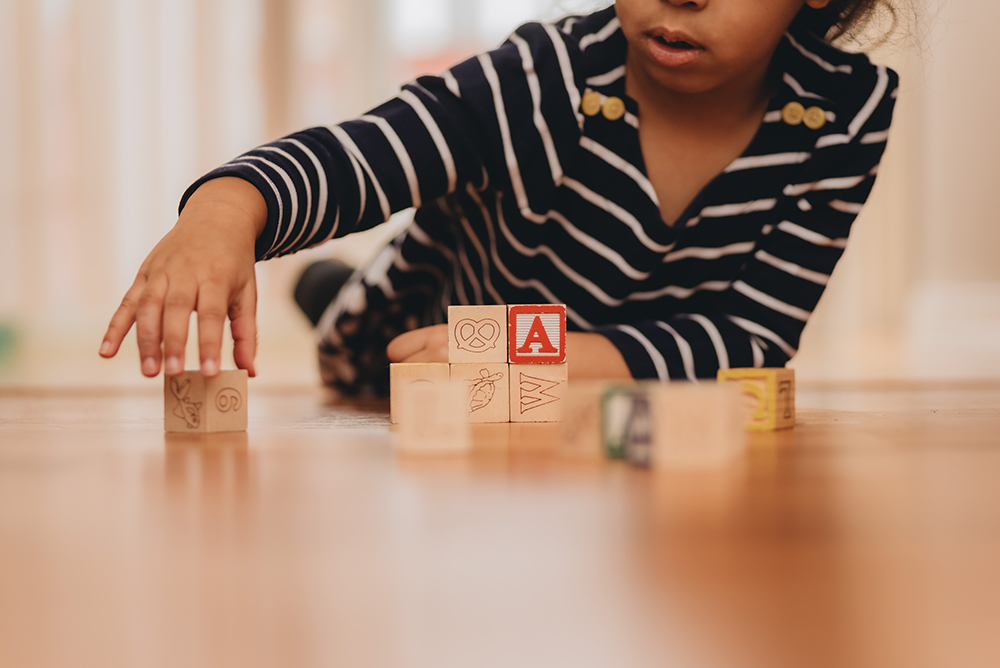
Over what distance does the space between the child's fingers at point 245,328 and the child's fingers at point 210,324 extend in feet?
0.10

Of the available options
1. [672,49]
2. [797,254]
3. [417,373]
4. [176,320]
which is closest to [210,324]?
[176,320]

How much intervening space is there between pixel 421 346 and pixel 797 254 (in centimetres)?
51

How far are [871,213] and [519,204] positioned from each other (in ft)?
9.99

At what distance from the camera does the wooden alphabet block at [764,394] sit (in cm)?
68

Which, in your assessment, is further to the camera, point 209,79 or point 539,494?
point 209,79

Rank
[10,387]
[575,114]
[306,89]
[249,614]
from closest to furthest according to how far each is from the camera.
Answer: [249,614] → [575,114] → [10,387] → [306,89]

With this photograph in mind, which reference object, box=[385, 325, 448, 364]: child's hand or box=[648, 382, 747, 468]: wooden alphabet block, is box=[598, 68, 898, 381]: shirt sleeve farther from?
box=[648, 382, 747, 468]: wooden alphabet block

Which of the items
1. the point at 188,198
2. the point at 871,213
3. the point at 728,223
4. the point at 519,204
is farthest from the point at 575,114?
the point at 871,213

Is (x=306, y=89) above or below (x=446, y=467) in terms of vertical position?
above

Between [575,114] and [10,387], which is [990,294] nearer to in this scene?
[575,114]

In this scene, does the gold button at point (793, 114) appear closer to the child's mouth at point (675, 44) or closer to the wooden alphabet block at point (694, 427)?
the child's mouth at point (675, 44)

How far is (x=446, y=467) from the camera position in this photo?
52cm

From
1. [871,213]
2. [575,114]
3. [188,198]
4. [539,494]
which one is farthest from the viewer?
[871,213]

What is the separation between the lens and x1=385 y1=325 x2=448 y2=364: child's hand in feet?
2.83
